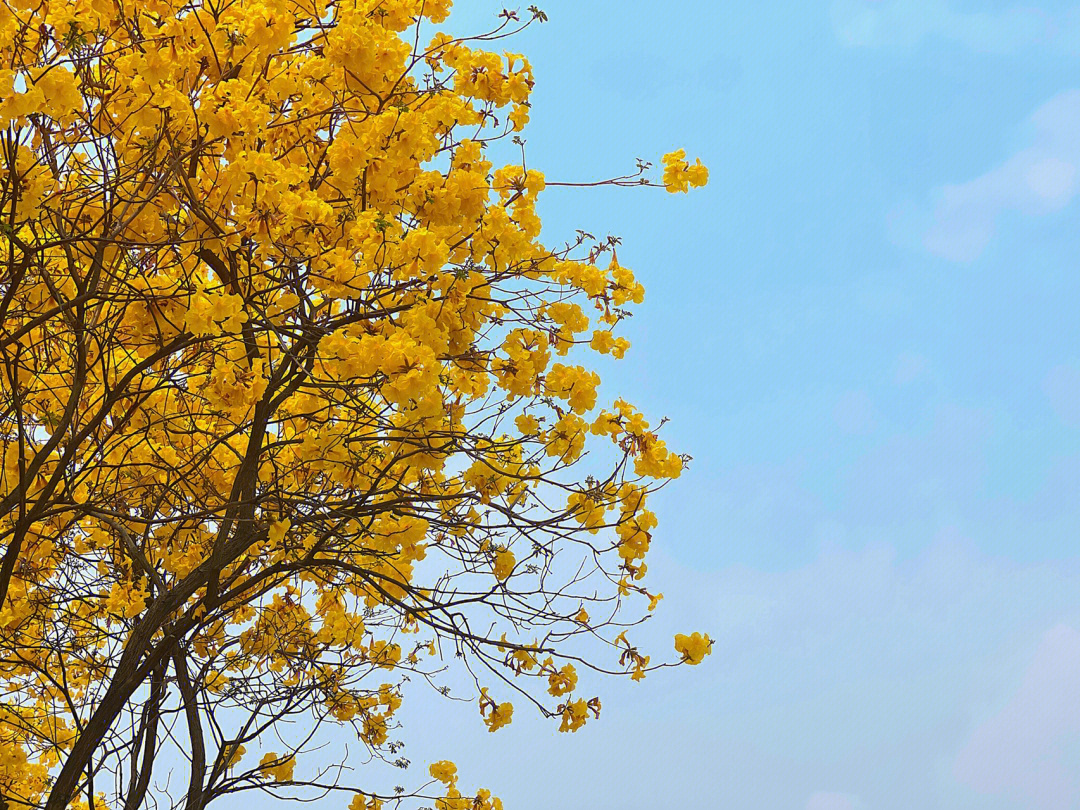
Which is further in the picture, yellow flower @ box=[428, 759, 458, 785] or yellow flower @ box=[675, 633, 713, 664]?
yellow flower @ box=[428, 759, 458, 785]

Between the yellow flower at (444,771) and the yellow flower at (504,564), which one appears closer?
the yellow flower at (504,564)

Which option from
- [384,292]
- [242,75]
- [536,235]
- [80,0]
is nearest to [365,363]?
[384,292]

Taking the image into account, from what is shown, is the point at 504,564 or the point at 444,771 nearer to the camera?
the point at 504,564

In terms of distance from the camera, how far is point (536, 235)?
382 cm

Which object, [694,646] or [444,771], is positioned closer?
[694,646]

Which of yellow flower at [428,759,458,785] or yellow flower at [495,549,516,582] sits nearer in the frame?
yellow flower at [495,549,516,582]

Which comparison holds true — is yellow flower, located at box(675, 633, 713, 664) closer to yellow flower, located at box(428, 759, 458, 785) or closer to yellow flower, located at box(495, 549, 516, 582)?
yellow flower, located at box(495, 549, 516, 582)

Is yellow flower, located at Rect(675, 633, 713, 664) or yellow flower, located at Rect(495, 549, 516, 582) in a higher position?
yellow flower, located at Rect(495, 549, 516, 582)

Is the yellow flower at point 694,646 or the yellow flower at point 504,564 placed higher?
the yellow flower at point 504,564

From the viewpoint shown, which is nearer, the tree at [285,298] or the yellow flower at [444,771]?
the tree at [285,298]

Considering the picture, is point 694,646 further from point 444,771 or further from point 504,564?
point 444,771

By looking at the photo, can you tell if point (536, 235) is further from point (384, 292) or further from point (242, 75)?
point (242, 75)

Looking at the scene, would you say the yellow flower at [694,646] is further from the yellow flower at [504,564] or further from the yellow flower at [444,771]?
the yellow flower at [444,771]

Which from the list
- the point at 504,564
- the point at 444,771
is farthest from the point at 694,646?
the point at 444,771
